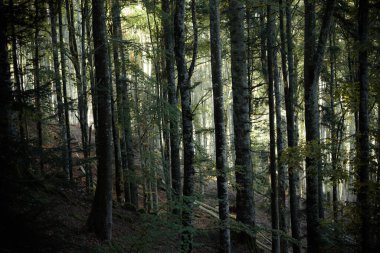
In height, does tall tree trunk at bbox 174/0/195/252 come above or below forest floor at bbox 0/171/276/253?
above

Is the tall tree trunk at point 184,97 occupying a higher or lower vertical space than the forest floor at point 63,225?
higher

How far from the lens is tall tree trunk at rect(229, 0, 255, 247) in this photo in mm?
10500

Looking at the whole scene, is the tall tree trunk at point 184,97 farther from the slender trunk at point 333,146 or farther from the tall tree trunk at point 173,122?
the slender trunk at point 333,146

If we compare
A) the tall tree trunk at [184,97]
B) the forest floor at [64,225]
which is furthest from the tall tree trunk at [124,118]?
the tall tree trunk at [184,97]

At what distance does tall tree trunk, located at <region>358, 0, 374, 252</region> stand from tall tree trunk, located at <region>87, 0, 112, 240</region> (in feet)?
20.9

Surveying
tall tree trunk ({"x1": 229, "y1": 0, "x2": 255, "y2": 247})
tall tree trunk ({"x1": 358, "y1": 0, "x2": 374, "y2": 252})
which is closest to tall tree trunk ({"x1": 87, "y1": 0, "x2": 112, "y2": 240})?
tall tree trunk ({"x1": 229, "y1": 0, "x2": 255, "y2": 247})

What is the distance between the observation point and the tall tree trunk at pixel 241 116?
10.5 metres

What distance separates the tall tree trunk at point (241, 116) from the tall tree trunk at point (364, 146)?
3476mm

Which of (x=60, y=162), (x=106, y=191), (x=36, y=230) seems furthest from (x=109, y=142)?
(x=36, y=230)

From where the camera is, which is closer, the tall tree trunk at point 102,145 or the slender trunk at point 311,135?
the tall tree trunk at point 102,145

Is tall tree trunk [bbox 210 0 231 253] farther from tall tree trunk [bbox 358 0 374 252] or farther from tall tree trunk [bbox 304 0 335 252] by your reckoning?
tall tree trunk [bbox 358 0 374 252]

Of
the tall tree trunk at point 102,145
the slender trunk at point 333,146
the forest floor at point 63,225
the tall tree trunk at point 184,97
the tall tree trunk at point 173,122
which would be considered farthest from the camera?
the tall tree trunk at point 173,122

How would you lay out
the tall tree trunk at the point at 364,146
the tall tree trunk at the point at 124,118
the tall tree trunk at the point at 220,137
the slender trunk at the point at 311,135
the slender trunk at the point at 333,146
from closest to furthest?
the tall tree trunk at the point at 364,146 → the tall tree trunk at the point at 220,137 → the slender trunk at the point at 333,146 → the slender trunk at the point at 311,135 → the tall tree trunk at the point at 124,118

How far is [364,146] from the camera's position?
7.84 metres
